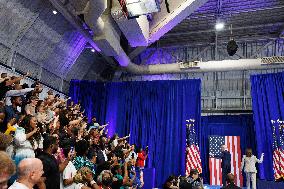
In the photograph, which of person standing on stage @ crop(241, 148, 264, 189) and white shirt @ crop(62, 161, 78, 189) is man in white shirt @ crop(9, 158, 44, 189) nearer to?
white shirt @ crop(62, 161, 78, 189)

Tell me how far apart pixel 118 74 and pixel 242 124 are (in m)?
6.45

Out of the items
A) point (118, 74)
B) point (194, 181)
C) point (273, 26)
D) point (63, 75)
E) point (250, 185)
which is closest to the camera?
point (194, 181)

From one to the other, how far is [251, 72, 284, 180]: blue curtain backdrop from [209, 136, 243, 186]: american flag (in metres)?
1.59

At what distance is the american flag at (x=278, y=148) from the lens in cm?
1091

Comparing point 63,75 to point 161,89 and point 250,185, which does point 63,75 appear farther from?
point 250,185

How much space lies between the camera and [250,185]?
33.7 feet

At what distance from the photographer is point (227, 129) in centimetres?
1397

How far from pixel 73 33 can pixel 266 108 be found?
27.1ft

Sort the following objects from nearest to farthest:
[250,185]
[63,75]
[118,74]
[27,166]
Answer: [27,166] < [250,185] < [63,75] < [118,74]

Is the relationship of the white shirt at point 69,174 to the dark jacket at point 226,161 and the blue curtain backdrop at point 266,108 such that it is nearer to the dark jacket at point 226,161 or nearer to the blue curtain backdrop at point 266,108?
the dark jacket at point 226,161

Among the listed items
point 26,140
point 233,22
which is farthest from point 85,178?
point 233,22

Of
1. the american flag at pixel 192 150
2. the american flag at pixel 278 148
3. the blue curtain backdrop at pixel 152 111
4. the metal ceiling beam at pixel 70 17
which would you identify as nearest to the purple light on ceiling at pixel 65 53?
the metal ceiling beam at pixel 70 17

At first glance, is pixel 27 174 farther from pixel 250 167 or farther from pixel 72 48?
pixel 72 48

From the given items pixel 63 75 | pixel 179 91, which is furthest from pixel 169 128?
pixel 63 75
